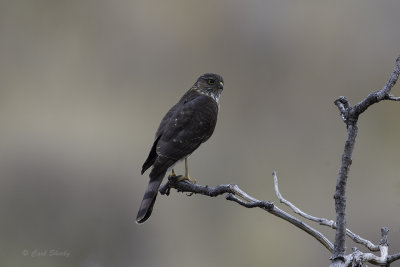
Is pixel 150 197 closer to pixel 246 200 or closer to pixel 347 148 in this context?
pixel 246 200

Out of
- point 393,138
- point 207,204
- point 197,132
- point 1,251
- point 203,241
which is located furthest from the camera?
point 393,138

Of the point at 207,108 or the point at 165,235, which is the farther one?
the point at 165,235

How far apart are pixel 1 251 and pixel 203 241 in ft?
8.65

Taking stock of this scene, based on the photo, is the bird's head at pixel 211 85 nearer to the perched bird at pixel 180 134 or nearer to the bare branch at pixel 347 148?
the perched bird at pixel 180 134

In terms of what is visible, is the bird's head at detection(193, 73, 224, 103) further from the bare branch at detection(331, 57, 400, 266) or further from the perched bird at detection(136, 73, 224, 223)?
the bare branch at detection(331, 57, 400, 266)

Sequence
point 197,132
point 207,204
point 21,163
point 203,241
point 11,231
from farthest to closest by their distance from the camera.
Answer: point 21,163 → point 207,204 → point 203,241 → point 11,231 → point 197,132

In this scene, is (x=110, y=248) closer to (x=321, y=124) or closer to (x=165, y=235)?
(x=165, y=235)

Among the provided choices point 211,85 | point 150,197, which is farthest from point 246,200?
point 211,85

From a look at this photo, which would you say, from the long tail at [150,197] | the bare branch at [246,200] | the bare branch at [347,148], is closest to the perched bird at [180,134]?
the long tail at [150,197]

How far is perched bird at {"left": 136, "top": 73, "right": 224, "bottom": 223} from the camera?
473 centimetres

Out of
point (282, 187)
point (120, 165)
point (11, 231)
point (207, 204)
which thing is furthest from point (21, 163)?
point (282, 187)

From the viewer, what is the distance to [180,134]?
5273mm

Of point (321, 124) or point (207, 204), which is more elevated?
point (321, 124)

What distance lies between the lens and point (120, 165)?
33.1 feet
